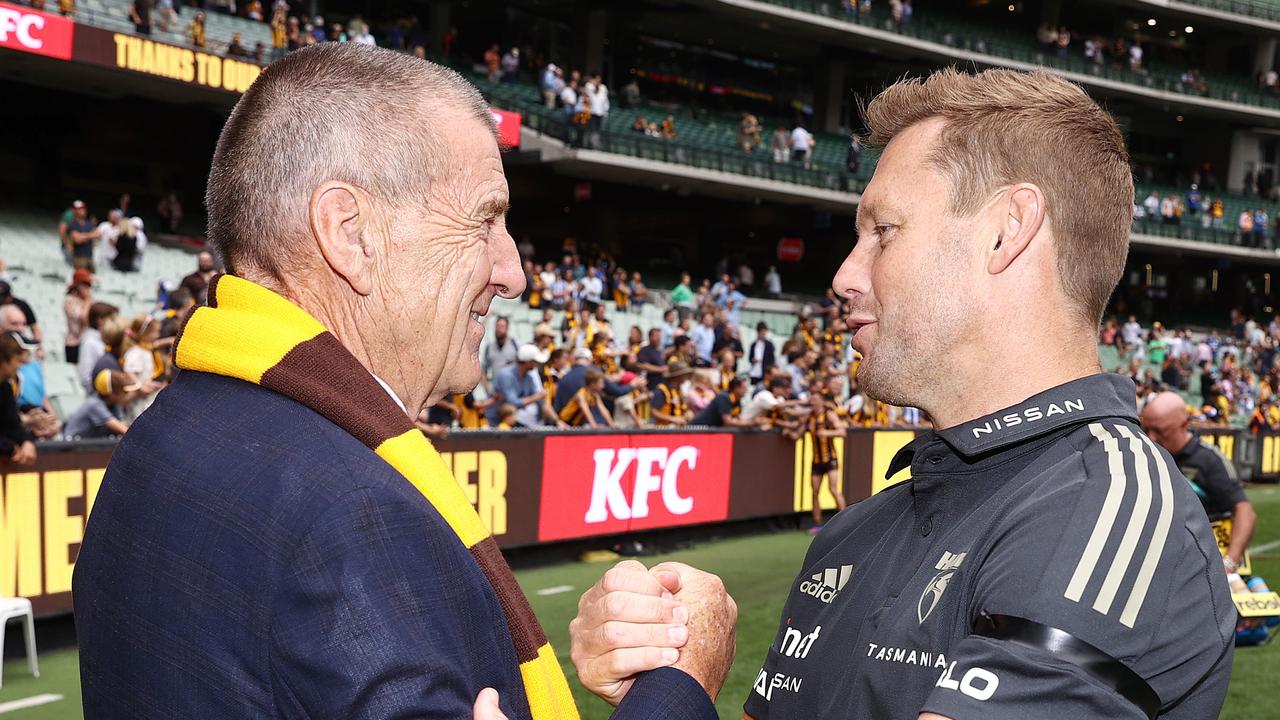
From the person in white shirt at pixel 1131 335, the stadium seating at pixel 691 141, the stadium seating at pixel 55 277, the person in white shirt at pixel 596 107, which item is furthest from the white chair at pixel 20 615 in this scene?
the person in white shirt at pixel 1131 335

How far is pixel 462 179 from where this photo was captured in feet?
5.79

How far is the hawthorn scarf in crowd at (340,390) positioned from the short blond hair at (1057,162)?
0.95 metres

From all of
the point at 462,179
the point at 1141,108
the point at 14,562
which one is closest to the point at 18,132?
the point at 14,562

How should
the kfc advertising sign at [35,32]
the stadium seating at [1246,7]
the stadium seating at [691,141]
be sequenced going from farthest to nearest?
the stadium seating at [1246,7]
the stadium seating at [691,141]
the kfc advertising sign at [35,32]

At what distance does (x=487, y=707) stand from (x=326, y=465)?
36 centimetres

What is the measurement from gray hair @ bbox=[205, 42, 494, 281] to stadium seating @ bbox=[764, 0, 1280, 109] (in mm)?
32334

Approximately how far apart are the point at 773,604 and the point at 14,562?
216 inches

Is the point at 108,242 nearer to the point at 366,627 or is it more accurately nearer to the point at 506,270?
the point at 506,270

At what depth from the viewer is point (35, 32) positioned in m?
19.4

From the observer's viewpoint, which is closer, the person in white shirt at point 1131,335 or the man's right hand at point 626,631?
the man's right hand at point 626,631

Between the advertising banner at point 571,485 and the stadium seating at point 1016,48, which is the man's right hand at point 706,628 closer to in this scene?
the advertising banner at point 571,485

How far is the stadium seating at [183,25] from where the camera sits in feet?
69.3

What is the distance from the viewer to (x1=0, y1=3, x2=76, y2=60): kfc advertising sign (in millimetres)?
18828

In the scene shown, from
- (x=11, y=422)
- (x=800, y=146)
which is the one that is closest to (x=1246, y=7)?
(x=800, y=146)
